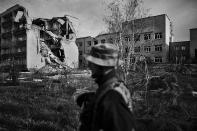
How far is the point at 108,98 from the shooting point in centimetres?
205

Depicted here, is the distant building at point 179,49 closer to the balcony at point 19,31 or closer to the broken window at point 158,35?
the broken window at point 158,35

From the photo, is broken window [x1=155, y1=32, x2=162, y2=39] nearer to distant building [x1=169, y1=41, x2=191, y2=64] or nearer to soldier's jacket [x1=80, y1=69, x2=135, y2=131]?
distant building [x1=169, y1=41, x2=191, y2=64]

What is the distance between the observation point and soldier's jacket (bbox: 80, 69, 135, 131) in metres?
1.97

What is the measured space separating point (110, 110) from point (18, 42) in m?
45.0

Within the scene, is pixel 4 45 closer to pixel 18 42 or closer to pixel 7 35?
pixel 7 35

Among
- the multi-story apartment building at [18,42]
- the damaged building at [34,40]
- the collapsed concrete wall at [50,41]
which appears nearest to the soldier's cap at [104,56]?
the damaged building at [34,40]

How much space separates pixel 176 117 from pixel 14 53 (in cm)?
4291

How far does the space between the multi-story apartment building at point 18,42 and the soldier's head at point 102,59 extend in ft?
126

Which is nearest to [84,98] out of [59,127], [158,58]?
[59,127]

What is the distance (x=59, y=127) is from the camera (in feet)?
20.1

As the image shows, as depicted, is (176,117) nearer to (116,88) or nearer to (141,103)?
(141,103)

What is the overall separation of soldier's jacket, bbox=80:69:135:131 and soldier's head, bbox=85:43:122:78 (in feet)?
0.52

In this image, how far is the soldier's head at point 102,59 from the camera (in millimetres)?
2371

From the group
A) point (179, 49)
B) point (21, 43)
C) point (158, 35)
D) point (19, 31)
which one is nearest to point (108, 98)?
point (21, 43)
